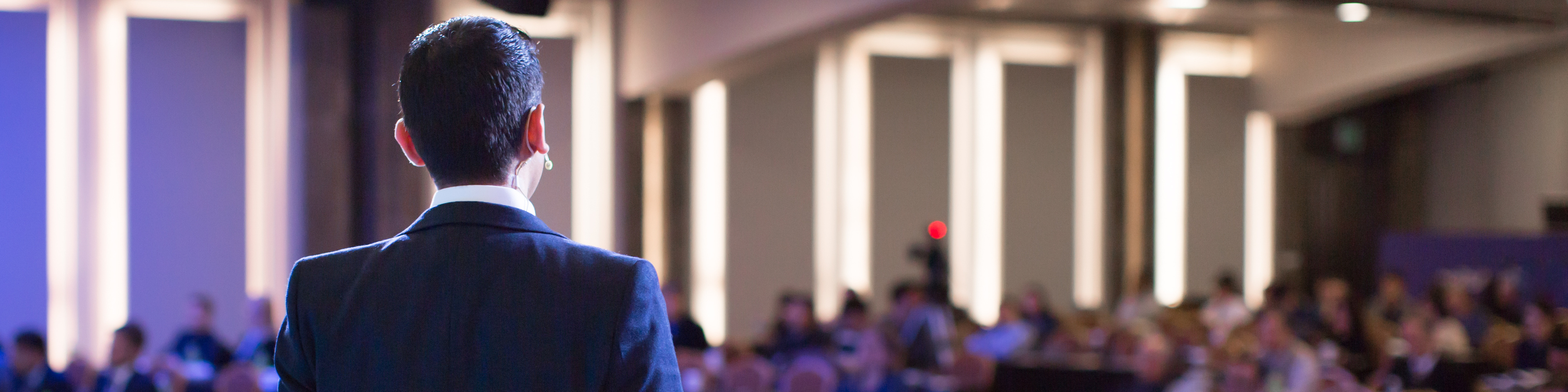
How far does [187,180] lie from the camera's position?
27.3 ft

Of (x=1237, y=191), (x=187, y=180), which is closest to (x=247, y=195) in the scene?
(x=187, y=180)

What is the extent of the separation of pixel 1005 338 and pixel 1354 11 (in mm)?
3682

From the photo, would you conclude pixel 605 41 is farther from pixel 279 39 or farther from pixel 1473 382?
pixel 1473 382

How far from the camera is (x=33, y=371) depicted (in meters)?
5.71

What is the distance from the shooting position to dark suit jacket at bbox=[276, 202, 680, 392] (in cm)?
84

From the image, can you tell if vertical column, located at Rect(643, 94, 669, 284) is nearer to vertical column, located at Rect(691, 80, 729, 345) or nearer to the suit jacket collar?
vertical column, located at Rect(691, 80, 729, 345)

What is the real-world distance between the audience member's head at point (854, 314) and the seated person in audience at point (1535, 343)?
3942 mm

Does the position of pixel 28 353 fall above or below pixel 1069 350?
above

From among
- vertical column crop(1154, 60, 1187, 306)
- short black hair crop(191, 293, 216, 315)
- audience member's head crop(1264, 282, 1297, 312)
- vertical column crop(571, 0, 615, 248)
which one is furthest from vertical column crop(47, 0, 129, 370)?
vertical column crop(1154, 60, 1187, 306)

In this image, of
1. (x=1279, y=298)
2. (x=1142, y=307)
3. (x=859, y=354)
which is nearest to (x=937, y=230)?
(x=859, y=354)

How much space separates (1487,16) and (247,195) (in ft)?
32.5

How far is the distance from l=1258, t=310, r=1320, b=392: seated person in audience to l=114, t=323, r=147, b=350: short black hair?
562 cm

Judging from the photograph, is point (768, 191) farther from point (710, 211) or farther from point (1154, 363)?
point (1154, 363)

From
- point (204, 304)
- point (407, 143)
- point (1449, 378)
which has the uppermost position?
point (407, 143)
